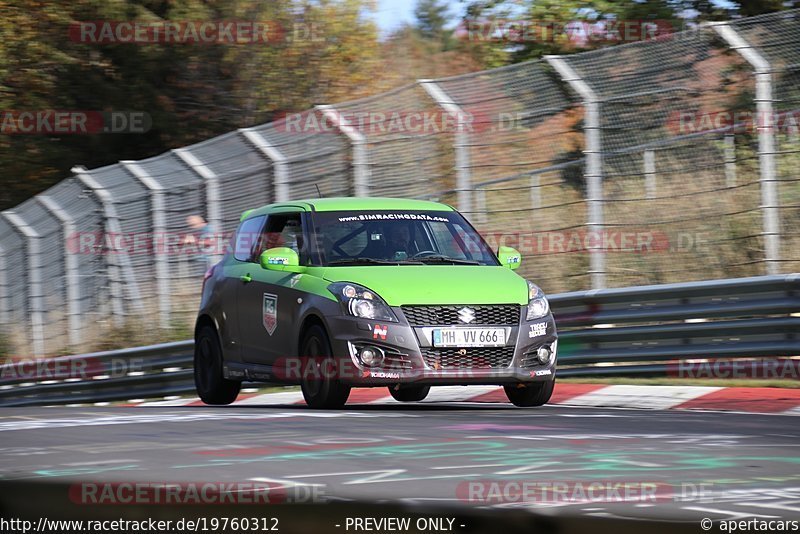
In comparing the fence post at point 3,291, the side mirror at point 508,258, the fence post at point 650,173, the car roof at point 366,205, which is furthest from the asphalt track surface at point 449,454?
the fence post at point 3,291

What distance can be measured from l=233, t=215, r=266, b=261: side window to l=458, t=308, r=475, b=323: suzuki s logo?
7.96 feet

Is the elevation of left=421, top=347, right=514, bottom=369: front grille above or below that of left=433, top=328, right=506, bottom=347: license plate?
below

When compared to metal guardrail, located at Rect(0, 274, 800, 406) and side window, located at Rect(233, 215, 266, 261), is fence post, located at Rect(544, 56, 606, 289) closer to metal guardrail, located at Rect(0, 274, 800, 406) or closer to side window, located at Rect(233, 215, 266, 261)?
metal guardrail, located at Rect(0, 274, 800, 406)

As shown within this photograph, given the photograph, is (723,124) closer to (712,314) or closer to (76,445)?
(712,314)

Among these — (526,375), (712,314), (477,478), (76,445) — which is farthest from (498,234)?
(477,478)

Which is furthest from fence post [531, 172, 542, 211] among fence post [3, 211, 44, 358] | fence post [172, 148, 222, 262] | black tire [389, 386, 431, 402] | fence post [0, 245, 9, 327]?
fence post [0, 245, 9, 327]

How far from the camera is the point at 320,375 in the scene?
9.89m

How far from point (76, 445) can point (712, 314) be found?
235 inches

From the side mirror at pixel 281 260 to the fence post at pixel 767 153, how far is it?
3.95m

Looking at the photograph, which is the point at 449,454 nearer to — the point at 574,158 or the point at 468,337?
the point at 468,337

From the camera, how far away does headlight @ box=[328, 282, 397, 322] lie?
31.3ft

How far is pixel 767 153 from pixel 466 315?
3.54 metres

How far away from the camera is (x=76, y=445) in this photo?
7.26 m

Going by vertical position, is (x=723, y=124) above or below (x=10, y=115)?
below
